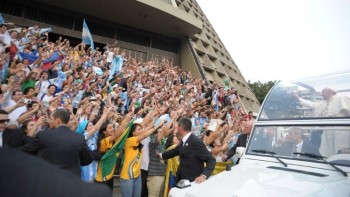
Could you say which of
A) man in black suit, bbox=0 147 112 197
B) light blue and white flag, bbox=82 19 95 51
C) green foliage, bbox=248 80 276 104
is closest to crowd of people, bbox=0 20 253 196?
man in black suit, bbox=0 147 112 197

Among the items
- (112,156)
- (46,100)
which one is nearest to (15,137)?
(112,156)

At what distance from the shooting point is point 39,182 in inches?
29.2

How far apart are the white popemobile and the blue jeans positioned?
1.65 m

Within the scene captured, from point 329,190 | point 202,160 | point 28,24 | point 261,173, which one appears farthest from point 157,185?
point 28,24

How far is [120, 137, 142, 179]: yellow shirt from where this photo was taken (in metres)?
4.61

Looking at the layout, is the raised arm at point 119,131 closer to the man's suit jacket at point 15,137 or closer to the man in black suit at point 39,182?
the man's suit jacket at point 15,137

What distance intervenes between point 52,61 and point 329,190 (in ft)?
30.0

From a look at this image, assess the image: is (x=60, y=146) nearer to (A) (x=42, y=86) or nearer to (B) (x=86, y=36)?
(A) (x=42, y=86)

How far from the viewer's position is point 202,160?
13.3 ft

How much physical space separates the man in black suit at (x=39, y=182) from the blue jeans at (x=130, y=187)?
400 centimetres

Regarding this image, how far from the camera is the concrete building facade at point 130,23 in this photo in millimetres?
16016

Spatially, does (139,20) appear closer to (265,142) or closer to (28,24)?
(28,24)

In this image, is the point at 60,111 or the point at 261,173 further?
the point at 60,111

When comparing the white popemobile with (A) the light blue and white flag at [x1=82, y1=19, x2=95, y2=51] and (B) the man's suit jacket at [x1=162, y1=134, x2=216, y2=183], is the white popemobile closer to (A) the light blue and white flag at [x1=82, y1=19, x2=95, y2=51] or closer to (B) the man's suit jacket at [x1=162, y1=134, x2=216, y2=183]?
(B) the man's suit jacket at [x1=162, y1=134, x2=216, y2=183]
